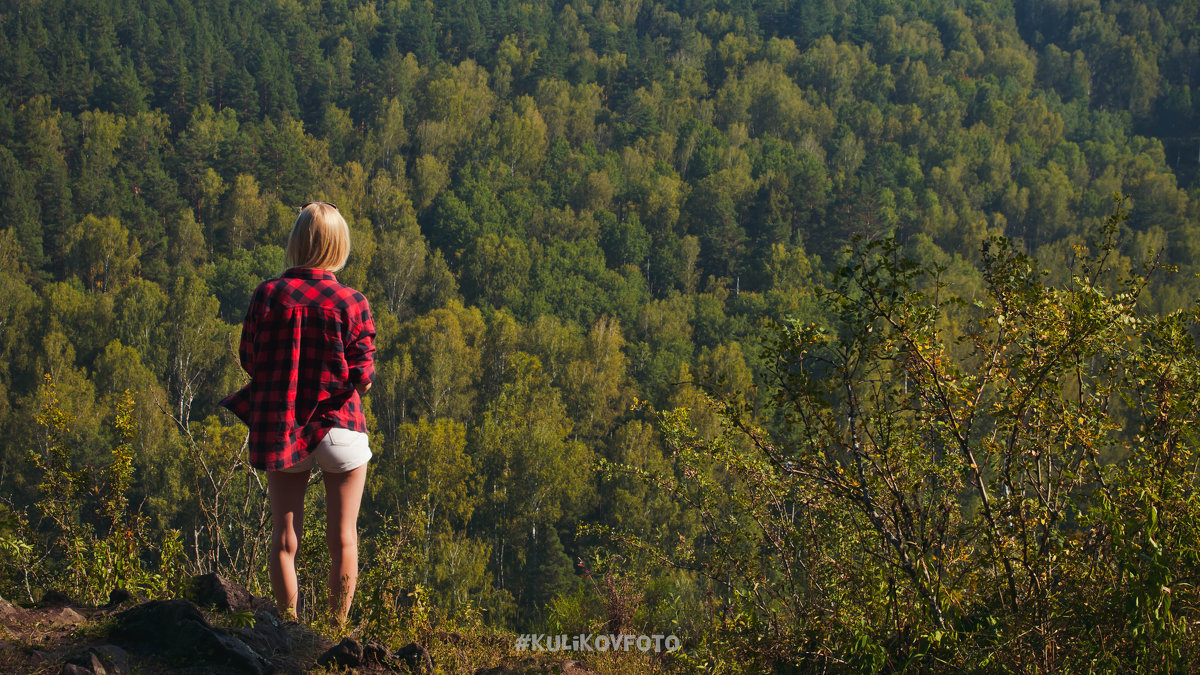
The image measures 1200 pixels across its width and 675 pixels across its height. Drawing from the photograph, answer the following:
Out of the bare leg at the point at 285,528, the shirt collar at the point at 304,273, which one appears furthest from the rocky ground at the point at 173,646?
the shirt collar at the point at 304,273

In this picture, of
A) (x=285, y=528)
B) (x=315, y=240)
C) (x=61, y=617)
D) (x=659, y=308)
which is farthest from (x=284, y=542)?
(x=659, y=308)

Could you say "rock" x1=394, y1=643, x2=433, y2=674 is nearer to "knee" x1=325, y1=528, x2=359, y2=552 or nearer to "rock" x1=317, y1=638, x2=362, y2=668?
"rock" x1=317, y1=638, x2=362, y2=668

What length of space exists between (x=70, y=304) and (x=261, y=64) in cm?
4229

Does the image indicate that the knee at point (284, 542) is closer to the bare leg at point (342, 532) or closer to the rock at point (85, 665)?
the bare leg at point (342, 532)

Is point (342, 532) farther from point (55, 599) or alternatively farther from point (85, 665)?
point (55, 599)

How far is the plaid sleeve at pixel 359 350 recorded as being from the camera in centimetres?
346

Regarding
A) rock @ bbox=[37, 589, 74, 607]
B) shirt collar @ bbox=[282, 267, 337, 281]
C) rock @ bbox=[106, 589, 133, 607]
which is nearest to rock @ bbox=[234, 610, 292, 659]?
rock @ bbox=[106, 589, 133, 607]

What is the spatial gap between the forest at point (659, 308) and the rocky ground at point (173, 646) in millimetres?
432

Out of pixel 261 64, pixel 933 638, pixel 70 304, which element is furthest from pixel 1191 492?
pixel 261 64

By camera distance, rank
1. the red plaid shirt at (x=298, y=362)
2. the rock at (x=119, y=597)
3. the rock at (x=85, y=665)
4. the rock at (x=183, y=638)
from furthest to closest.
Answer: the rock at (x=119, y=597) < the red plaid shirt at (x=298, y=362) < the rock at (x=183, y=638) < the rock at (x=85, y=665)

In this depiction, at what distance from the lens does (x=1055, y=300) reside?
3449 millimetres

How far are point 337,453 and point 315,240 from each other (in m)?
0.73

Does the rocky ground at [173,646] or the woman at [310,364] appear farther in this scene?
the woman at [310,364]

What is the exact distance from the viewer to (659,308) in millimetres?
67500
